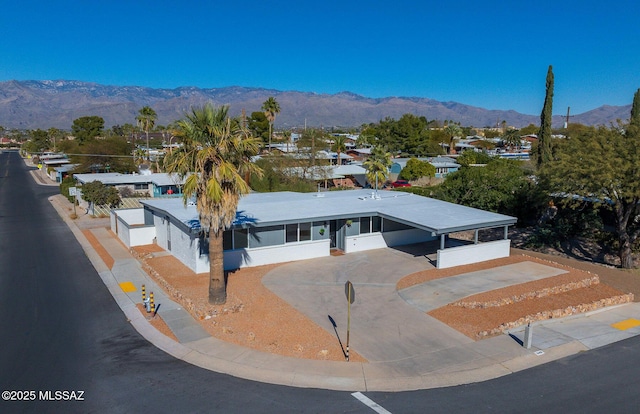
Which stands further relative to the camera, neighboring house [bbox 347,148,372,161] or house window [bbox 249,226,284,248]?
neighboring house [bbox 347,148,372,161]

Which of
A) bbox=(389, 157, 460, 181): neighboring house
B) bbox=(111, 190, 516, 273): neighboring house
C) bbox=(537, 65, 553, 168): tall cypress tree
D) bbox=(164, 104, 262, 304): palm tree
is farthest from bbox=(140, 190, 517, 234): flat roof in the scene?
bbox=(389, 157, 460, 181): neighboring house

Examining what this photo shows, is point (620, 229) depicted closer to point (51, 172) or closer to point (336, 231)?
point (336, 231)

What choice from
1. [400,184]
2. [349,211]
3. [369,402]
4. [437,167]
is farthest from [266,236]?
[437,167]

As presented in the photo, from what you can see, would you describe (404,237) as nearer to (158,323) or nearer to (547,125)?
(158,323)

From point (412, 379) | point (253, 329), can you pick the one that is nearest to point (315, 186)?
point (253, 329)

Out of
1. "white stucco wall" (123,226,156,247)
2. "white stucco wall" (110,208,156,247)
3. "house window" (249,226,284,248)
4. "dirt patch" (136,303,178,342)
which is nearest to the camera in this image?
"dirt patch" (136,303,178,342)

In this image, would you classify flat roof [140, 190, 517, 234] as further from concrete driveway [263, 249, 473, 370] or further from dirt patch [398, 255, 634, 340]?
dirt patch [398, 255, 634, 340]

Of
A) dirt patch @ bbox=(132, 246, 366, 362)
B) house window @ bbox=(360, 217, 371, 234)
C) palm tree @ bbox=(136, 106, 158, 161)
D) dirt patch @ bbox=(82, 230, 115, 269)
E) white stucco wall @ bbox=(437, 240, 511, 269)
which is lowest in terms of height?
dirt patch @ bbox=(82, 230, 115, 269)
